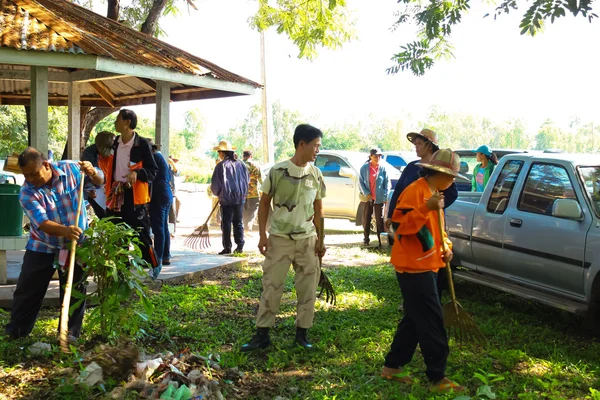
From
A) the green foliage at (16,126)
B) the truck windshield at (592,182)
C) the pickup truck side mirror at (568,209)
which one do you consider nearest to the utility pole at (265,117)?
the green foliage at (16,126)

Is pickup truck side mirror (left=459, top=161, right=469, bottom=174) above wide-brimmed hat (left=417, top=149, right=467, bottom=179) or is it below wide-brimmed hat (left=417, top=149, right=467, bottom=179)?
above

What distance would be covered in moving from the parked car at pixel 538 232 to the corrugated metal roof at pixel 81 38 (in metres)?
4.09

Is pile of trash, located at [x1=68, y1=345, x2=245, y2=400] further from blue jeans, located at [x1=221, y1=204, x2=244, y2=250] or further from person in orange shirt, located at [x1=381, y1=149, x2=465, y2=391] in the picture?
blue jeans, located at [x1=221, y1=204, x2=244, y2=250]

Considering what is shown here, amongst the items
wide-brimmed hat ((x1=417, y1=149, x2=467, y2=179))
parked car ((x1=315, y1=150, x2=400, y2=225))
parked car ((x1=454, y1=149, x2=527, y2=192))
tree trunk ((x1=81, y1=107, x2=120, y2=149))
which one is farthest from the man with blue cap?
tree trunk ((x1=81, y1=107, x2=120, y2=149))

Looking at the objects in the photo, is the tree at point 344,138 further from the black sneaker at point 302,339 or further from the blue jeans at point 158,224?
the black sneaker at point 302,339

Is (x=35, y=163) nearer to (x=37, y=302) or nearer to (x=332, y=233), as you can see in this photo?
(x=37, y=302)

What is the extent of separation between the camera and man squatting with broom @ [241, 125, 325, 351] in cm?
538

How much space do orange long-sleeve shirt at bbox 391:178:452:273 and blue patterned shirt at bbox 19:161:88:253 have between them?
2.56m

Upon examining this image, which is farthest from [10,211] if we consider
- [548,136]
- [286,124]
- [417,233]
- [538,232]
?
[286,124]

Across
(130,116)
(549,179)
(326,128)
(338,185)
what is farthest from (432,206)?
(326,128)

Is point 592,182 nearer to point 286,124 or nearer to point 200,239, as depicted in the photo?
point 200,239

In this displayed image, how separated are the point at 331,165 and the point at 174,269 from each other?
7096mm

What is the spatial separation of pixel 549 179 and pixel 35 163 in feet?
16.5

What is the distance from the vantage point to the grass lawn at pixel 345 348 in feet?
15.2
